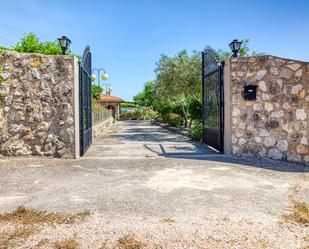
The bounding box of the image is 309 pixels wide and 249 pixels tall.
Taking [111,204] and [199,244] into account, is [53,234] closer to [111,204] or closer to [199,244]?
[111,204]

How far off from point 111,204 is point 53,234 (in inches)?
37.9

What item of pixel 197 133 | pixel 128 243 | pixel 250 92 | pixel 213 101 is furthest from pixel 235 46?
pixel 128 243

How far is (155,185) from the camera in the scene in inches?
173

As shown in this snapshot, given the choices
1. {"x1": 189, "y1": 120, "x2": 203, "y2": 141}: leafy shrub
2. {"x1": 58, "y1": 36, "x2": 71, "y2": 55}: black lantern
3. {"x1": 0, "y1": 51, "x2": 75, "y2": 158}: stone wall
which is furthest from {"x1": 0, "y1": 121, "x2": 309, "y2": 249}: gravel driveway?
{"x1": 189, "y1": 120, "x2": 203, "y2": 141}: leafy shrub

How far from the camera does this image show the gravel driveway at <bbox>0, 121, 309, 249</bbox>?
2639 millimetres

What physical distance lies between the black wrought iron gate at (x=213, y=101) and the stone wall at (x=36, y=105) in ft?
13.9

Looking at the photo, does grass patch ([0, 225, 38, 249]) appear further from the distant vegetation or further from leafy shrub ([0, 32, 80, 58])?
leafy shrub ([0, 32, 80, 58])

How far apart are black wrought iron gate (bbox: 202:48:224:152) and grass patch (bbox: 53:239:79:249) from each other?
585 centimetres

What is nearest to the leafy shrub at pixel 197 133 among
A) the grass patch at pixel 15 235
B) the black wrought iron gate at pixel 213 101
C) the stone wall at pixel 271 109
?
the black wrought iron gate at pixel 213 101

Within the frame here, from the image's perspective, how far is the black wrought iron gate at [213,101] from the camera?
300 inches

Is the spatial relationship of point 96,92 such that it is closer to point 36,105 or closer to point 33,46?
point 33,46

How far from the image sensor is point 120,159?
6.63 m

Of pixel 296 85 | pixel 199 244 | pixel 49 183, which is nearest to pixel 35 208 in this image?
pixel 49 183

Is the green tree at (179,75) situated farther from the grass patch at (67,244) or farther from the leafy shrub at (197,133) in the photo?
the grass patch at (67,244)
